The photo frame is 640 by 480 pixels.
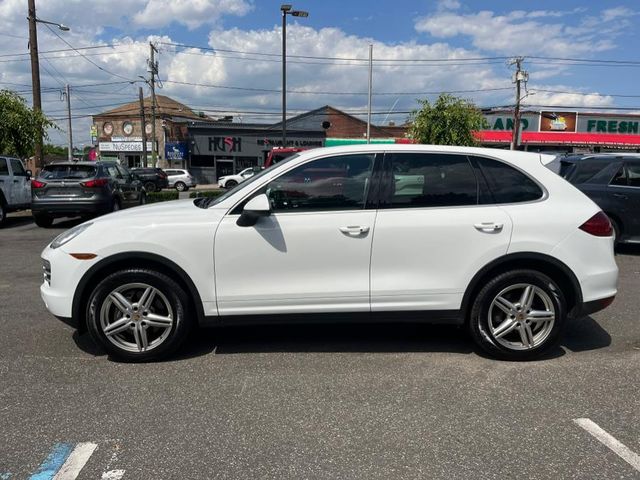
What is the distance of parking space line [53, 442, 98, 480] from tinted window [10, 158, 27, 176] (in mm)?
12299

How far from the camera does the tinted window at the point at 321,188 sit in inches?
164

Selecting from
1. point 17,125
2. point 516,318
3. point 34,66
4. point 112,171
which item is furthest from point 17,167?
point 516,318

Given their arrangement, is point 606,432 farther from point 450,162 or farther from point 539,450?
point 450,162

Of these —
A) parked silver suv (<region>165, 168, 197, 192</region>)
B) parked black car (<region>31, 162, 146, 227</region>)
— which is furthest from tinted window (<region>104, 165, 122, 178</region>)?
parked silver suv (<region>165, 168, 197, 192</region>)

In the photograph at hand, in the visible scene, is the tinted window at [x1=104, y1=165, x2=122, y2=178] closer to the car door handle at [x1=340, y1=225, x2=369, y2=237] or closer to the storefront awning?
the car door handle at [x1=340, y1=225, x2=369, y2=237]

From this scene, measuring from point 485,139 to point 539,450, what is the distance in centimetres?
4357

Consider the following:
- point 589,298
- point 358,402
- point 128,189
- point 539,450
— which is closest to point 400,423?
point 358,402

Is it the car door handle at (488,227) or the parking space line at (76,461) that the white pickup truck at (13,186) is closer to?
the parking space line at (76,461)

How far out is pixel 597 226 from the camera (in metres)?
A: 4.24

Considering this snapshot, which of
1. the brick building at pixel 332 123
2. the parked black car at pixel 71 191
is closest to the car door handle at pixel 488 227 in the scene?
the parked black car at pixel 71 191

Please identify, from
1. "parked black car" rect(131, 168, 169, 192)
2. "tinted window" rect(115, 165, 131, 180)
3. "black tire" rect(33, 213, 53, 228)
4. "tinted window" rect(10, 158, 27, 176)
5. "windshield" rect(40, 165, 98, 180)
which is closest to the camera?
"windshield" rect(40, 165, 98, 180)

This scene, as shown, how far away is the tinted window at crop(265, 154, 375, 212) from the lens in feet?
13.6

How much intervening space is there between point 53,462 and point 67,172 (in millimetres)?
10786

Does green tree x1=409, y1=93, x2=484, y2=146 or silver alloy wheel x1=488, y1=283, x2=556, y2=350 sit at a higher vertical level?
green tree x1=409, y1=93, x2=484, y2=146
